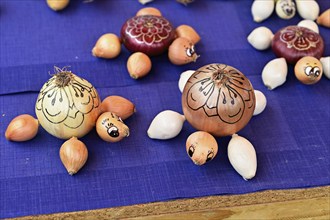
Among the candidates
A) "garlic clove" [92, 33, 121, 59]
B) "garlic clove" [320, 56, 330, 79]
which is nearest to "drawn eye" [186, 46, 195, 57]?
"garlic clove" [92, 33, 121, 59]

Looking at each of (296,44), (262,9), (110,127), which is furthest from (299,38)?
(110,127)

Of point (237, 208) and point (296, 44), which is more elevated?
point (296, 44)

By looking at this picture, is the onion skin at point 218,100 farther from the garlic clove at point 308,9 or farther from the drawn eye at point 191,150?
the garlic clove at point 308,9

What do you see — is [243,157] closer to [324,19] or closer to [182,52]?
[182,52]

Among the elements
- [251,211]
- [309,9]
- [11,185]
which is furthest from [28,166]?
[309,9]

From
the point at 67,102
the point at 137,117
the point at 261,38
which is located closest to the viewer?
the point at 67,102

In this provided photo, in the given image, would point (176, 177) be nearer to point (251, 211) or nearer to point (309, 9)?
point (251, 211)

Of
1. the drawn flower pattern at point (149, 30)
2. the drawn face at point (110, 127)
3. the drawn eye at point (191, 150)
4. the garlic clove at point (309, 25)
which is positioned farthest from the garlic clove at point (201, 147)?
the garlic clove at point (309, 25)
